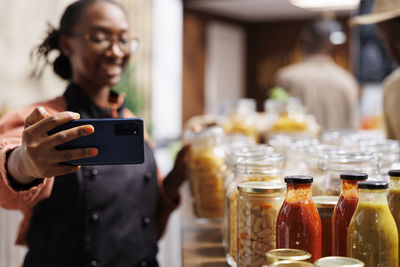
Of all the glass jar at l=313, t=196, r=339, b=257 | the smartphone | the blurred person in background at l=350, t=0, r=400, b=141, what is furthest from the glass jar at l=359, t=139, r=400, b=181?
the blurred person in background at l=350, t=0, r=400, b=141

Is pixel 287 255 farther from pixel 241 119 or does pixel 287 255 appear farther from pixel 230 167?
pixel 241 119

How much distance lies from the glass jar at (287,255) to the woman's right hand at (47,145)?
0.41 m

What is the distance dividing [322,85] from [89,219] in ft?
8.67

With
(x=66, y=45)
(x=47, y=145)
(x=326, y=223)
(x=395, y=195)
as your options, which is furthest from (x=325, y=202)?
(x=66, y=45)

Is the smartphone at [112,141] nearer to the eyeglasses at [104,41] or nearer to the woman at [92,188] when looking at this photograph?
the woman at [92,188]

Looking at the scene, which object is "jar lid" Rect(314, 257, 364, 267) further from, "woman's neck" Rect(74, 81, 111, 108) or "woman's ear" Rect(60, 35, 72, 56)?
"woman's ear" Rect(60, 35, 72, 56)

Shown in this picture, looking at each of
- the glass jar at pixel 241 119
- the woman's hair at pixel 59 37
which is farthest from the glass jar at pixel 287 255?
the glass jar at pixel 241 119

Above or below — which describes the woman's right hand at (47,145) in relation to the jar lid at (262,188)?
above

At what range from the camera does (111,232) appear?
5.10ft

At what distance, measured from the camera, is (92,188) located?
1511 mm

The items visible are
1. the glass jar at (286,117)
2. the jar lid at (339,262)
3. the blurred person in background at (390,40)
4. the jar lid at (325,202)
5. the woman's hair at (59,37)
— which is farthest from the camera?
the glass jar at (286,117)

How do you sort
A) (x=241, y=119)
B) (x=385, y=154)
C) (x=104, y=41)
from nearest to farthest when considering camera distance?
(x=385, y=154)
(x=104, y=41)
(x=241, y=119)

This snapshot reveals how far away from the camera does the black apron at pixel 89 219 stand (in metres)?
1.50

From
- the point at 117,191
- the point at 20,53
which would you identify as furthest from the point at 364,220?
the point at 20,53
